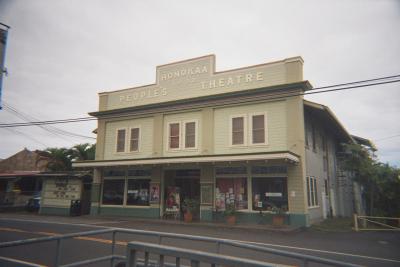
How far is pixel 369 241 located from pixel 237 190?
23.9 ft

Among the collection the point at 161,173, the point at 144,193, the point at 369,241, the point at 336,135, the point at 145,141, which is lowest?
the point at 369,241

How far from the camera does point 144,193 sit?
71.4ft

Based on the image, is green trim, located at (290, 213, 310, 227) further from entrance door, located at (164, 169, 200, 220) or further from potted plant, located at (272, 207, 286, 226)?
entrance door, located at (164, 169, 200, 220)

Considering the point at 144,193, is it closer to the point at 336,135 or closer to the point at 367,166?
the point at 367,166

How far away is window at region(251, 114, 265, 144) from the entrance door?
4.38m

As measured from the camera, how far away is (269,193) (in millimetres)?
17547

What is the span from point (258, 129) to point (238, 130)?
1238 millimetres

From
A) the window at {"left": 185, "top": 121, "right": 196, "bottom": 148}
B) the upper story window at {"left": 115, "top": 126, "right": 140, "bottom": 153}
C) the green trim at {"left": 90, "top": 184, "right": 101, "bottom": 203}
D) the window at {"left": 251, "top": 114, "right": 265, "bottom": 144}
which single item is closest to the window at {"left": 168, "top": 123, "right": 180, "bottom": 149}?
the window at {"left": 185, "top": 121, "right": 196, "bottom": 148}

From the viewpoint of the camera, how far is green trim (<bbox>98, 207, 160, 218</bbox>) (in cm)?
2082

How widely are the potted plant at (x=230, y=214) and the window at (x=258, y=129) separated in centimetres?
395

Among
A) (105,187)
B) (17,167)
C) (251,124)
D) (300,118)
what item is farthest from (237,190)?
(17,167)

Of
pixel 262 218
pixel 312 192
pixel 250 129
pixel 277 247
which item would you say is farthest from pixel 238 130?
pixel 277 247

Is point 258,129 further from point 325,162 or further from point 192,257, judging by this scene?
point 192,257

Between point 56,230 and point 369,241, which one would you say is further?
point 56,230
